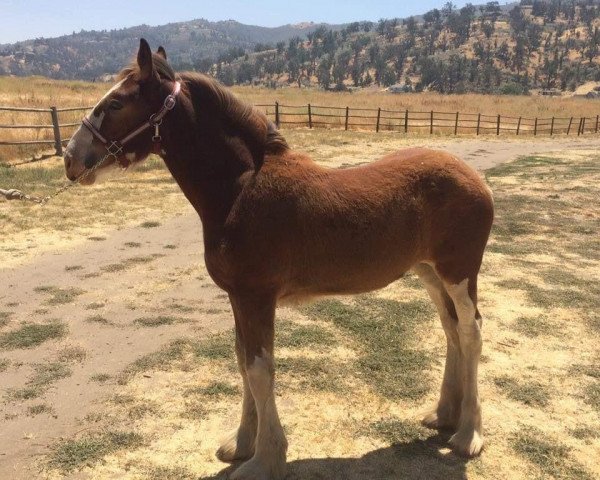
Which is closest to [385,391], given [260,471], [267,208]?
[260,471]

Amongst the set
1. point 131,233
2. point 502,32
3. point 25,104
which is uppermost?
point 502,32

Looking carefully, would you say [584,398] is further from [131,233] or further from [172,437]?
[131,233]

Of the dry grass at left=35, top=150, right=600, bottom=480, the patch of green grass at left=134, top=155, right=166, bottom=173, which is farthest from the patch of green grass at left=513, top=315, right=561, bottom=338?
the patch of green grass at left=134, top=155, right=166, bottom=173

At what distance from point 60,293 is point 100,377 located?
2.29 m

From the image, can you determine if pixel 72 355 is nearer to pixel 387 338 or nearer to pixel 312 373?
pixel 312 373

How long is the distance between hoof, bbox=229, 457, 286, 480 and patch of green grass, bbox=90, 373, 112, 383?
5.57 feet

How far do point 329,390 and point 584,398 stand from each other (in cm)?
203

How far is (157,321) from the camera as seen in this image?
5477 mm

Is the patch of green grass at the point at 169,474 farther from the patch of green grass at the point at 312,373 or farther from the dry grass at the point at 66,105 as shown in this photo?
the dry grass at the point at 66,105

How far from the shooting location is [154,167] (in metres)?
14.6

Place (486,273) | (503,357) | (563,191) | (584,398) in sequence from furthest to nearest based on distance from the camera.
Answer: (563,191) < (486,273) < (503,357) < (584,398)

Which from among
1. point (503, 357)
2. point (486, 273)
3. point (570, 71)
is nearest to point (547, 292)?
point (486, 273)

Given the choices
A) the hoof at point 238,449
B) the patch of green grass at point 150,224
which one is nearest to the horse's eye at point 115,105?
the hoof at point 238,449

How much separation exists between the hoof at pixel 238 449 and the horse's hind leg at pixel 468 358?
1379 millimetres
